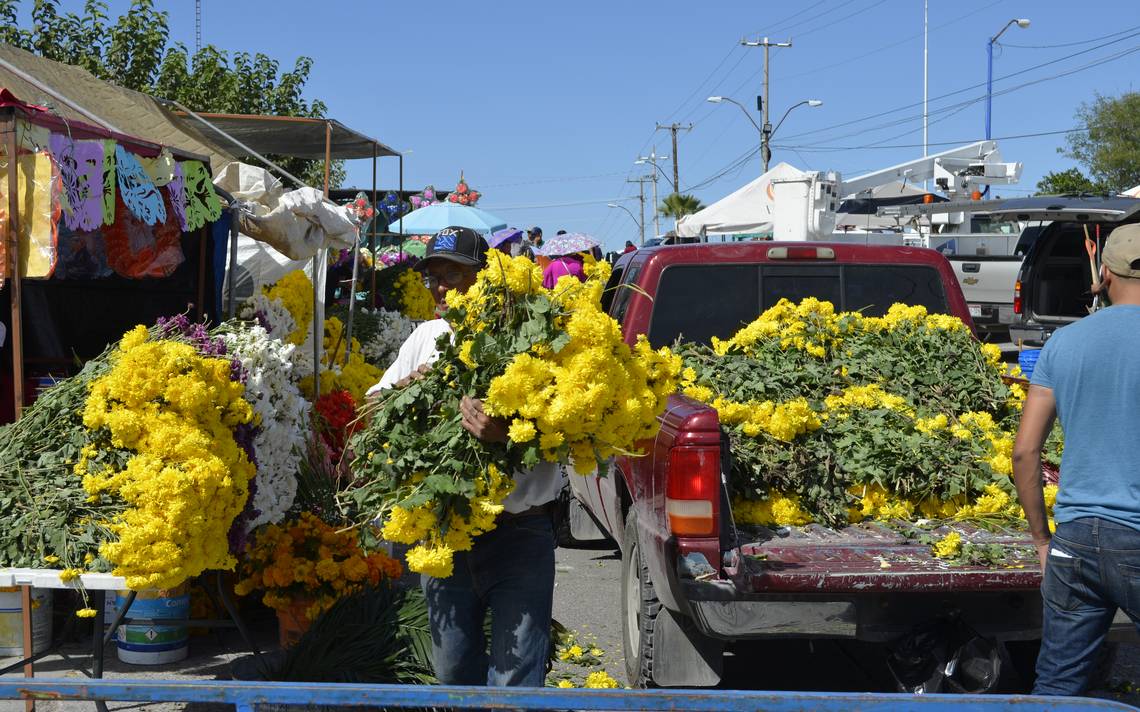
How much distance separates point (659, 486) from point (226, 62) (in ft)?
51.3

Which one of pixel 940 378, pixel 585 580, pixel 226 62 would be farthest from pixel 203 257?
pixel 226 62

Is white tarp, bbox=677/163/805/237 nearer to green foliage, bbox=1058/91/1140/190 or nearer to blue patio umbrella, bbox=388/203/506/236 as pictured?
blue patio umbrella, bbox=388/203/506/236

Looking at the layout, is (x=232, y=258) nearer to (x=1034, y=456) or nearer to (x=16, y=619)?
(x=16, y=619)

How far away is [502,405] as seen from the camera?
312 cm

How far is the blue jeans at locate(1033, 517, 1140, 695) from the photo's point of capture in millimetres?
3443

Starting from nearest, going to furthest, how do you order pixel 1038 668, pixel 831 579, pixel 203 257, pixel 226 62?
1. pixel 1038 668
2. pixel 831 579
3. pixel 203 257
4. pixel 226 62

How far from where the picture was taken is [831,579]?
4.14 meters

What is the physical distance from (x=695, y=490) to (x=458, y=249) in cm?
129

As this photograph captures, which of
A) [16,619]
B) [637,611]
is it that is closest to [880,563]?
[637,611]

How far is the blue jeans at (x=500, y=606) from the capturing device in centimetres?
341

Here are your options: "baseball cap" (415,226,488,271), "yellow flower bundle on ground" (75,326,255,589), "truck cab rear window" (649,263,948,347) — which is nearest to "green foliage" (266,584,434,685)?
"yellow flower bundle on ground" (75,326,255,589)

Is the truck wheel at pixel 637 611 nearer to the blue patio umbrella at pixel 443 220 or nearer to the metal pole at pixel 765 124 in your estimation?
the blue patio umbrella at pixel 443 220

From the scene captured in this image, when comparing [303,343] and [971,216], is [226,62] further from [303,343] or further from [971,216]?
[971,216]

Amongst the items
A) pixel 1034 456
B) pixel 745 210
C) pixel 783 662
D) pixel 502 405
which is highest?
pixel 745 210
